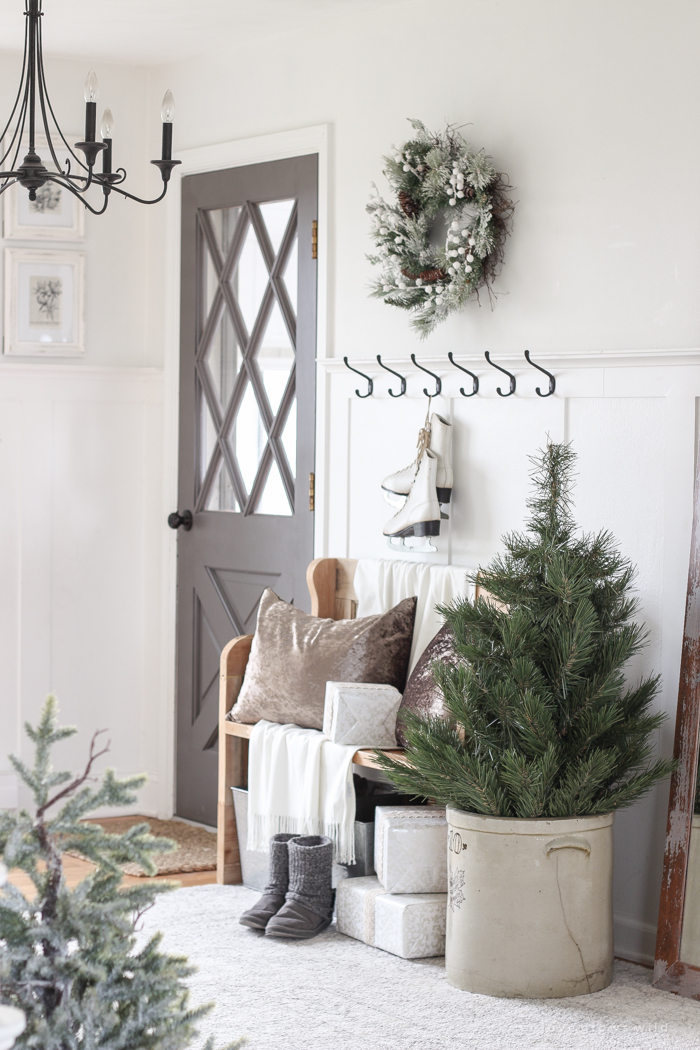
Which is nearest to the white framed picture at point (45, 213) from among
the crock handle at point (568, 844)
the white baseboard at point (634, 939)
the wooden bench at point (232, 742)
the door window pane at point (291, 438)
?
the door window pane at point (291, 438)

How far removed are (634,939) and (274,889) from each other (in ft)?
3.03

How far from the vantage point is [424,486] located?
3479 millimetres

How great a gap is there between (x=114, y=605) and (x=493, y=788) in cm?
216

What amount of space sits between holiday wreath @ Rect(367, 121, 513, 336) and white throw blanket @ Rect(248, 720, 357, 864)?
1.22 meters

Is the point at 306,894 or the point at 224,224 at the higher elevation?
the point at 224,224

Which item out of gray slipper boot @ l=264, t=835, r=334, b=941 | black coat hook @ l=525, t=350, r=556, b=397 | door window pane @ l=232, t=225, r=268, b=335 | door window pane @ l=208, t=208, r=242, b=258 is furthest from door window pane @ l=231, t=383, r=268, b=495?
gray slipper boot @ l=264, t=835, r=334, b=941

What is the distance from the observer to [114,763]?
4574mm

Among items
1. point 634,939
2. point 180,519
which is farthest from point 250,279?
point 634,939

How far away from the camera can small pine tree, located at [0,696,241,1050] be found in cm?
133

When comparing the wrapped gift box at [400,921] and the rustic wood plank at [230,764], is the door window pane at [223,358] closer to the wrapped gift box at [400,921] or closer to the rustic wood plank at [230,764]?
the rustic wood plank at [230,764]

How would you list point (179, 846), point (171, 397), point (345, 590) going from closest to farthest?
point (345, 590) < point (179, 846) < point (171, 397)

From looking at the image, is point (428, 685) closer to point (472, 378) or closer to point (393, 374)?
point (472, 378)

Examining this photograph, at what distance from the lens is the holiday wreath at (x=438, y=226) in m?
3.38

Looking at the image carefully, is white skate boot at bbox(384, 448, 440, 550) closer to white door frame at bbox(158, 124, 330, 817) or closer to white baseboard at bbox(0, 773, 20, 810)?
white door frame at bbox(158, 124, 330, 817)
